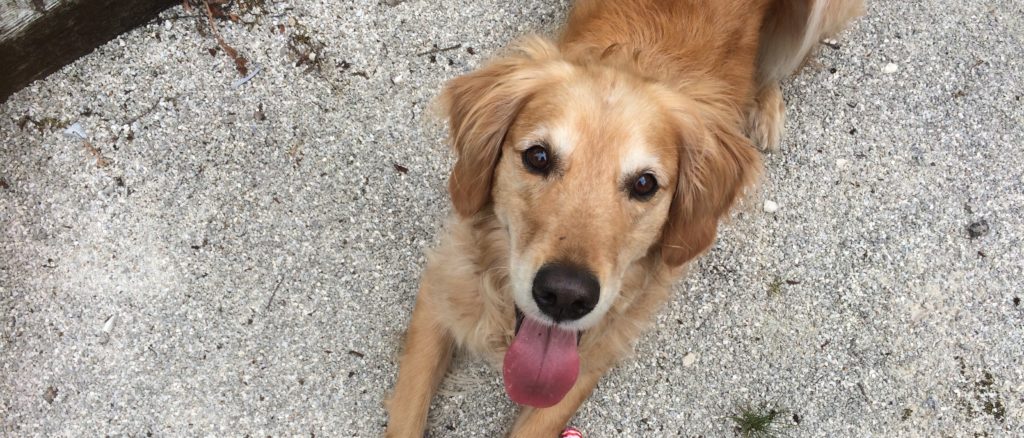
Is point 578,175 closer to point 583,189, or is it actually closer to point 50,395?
point 583,189

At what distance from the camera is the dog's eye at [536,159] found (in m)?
2.25

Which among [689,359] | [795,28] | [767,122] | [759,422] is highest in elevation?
[795,28]

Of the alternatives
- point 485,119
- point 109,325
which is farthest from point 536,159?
point 109,325

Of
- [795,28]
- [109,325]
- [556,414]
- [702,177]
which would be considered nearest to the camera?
[702,177]

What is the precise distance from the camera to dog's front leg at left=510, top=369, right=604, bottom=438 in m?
2.90

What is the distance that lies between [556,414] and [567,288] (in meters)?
1.08

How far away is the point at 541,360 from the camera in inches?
98.3

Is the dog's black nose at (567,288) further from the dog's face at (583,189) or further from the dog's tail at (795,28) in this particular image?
the dog's tail at (795,28)

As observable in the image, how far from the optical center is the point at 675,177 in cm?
241

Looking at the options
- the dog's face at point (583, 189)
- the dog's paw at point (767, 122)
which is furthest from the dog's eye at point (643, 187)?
the dog's paw at point (767, 122)

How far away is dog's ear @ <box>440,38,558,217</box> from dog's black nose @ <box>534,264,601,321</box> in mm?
522

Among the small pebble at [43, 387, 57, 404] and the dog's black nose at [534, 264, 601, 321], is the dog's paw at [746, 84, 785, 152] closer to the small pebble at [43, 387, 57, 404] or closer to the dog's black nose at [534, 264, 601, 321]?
the dog's black nose at [534, 264, 601, 321]

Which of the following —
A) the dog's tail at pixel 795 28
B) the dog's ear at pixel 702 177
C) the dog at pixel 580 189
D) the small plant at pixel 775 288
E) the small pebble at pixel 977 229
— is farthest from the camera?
the small pebble at pixel 977 229

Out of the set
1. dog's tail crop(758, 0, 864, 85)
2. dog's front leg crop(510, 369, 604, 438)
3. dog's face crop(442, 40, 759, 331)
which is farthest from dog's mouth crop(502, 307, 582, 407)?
dog's tail crop(758, 0, 864, 85)
